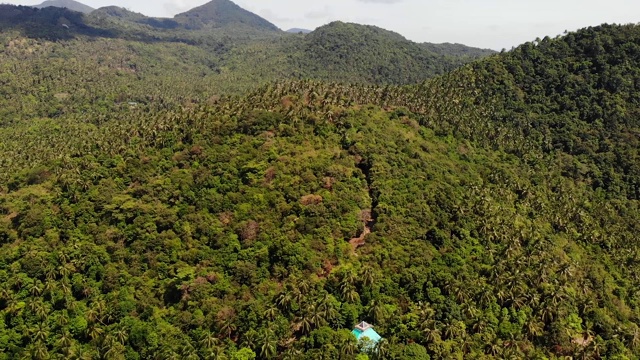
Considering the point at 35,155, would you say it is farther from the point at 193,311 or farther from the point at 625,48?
the point at 625,48

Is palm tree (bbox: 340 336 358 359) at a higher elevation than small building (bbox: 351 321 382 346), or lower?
higher

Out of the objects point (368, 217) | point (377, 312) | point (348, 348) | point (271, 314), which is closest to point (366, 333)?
point (377, 312)

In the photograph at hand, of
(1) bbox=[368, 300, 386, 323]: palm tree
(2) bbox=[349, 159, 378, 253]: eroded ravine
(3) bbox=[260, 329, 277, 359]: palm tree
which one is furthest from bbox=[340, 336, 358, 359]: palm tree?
(2) bbox=[349, 159, 378, 253]: eroded ravine

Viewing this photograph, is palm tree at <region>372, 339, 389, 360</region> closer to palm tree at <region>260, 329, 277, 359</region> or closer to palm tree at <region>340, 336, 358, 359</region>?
palm tree at <region>340, 336, 358, 359</region>

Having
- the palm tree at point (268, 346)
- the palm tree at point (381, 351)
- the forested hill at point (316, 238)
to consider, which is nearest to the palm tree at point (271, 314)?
the forested hill at point (316, 238)

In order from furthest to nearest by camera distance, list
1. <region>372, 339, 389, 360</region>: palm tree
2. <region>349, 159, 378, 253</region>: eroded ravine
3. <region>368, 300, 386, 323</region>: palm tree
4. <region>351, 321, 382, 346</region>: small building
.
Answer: <region>349, 159, 378, 253</region>: eroded ravine
<region>368, 300, 386, 323</region>: palm tree
<region>351, 321, 382, 346</region>: small building
<region>372, 339, 389, 360</region>: palm tree

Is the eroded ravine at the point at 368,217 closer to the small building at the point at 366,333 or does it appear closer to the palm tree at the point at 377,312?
the palm tree at the point at 377,312
